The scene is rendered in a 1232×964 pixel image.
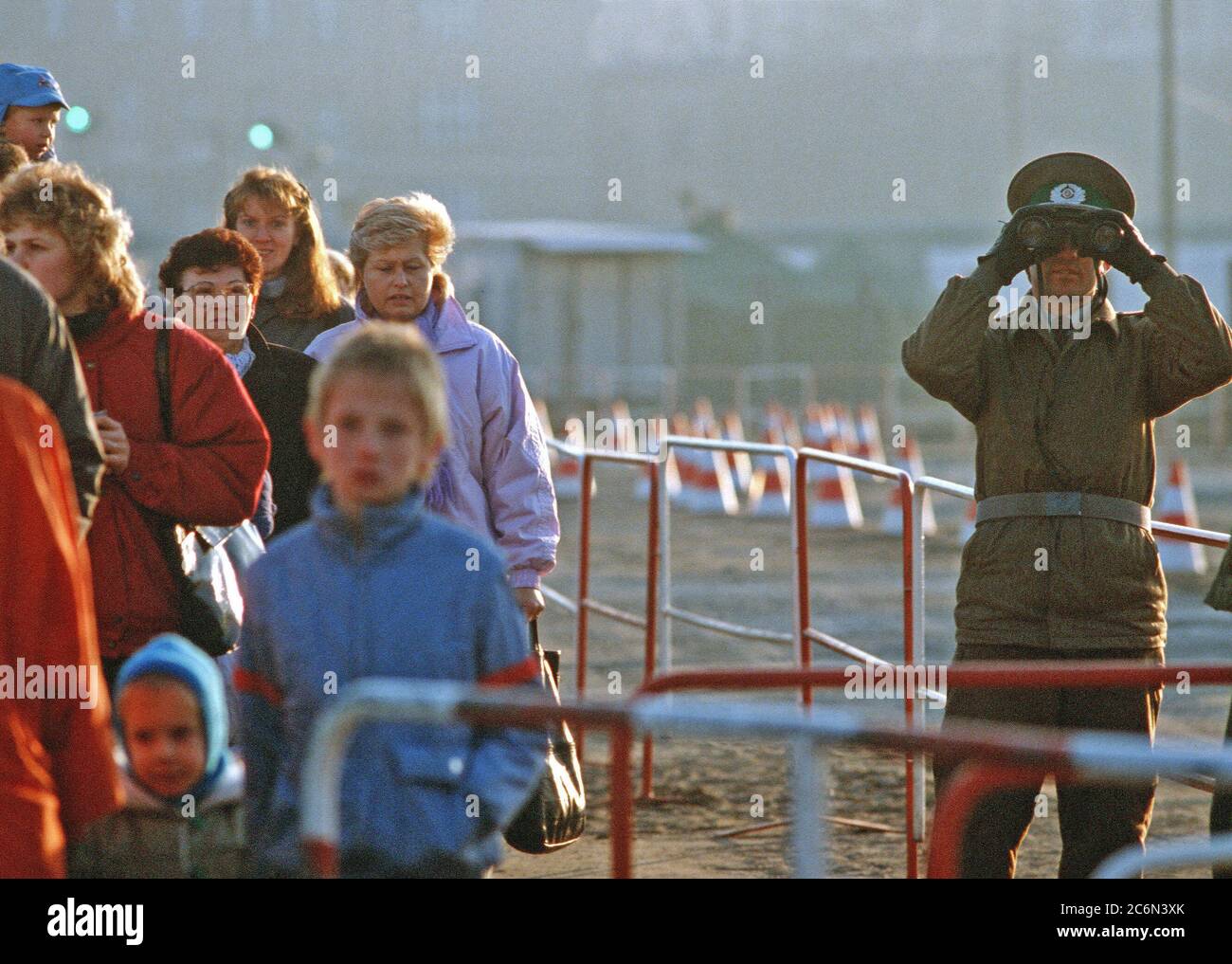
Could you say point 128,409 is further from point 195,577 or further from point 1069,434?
point 1069,434

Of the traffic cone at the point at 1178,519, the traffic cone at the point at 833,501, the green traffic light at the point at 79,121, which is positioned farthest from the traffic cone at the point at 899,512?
the green traffic light at the point at 79,121

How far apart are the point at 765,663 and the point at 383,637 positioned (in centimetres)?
775

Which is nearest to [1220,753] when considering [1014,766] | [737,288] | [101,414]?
[1014,766]

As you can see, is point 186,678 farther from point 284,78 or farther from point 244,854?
point 284,78

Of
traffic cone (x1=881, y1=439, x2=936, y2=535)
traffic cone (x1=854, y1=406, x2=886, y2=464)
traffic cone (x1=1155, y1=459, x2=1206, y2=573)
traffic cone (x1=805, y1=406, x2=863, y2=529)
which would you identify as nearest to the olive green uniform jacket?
traffic cone (x1=1155, y1=459, x2=1206, y2=573)

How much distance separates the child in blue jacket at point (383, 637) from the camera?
3096mm

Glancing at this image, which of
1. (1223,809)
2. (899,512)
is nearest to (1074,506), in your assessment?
(1223,809)

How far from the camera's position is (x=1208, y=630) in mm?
11594

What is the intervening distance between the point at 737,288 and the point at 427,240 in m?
38.7

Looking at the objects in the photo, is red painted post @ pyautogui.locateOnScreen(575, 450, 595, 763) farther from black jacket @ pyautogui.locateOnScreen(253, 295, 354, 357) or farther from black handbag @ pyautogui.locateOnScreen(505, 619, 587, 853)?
black handbag @ pyautogui.locateOnScreen(505, 619, 587, 853)

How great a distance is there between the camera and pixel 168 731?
3.12 meters

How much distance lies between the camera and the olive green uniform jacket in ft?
14.8

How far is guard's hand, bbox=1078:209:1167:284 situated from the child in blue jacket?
1933 millimetres

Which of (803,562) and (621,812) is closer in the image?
(621,812)
